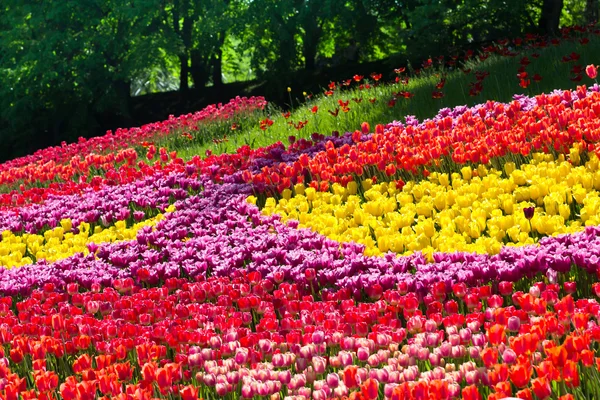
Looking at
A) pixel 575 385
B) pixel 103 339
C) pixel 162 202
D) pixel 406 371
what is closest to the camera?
pixel 575 385

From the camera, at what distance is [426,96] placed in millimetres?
11953

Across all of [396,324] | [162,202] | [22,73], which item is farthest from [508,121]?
[22,73]

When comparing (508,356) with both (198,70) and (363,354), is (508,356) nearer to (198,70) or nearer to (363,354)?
(363,354)

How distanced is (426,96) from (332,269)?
6741 millimetres

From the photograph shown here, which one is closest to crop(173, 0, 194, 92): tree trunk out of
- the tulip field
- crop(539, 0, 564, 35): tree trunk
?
crop(539, 0, 564, 35): tree trunk

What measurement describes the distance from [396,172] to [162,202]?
104 inches

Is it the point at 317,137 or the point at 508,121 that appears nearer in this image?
the point at 508,121

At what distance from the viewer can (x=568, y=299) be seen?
3.87m

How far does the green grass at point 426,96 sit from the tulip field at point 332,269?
13.5 inches

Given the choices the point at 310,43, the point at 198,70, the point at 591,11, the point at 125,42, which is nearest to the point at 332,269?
the point at 591,11

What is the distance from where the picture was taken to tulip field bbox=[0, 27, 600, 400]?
3.76 metres

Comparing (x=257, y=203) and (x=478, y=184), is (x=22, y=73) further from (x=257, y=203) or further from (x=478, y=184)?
(x=478, y=184)

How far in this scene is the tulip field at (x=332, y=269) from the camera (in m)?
3.76

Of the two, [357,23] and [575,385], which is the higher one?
[357,23]
